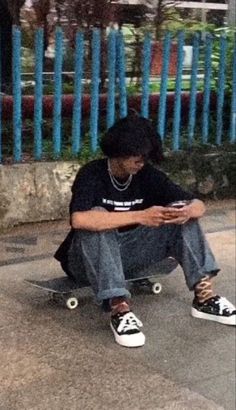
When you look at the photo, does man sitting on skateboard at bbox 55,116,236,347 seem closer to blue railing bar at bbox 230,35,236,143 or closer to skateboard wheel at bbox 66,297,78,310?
skateboard wheel at bbox 66,297,78,310

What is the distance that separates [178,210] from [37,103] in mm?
2111

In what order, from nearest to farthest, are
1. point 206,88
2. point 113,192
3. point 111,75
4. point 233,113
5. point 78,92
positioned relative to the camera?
1. point 113,192
2. point 78,92
3. point 111,75
4. point 206,88
5. point 233,113

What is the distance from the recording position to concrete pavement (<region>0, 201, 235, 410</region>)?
131 inches

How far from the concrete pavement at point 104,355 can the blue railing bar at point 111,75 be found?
1.62 metres

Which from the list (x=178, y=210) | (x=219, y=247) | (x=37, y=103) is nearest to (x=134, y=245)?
(x=178, y=210)

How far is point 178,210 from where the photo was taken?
13.0ft

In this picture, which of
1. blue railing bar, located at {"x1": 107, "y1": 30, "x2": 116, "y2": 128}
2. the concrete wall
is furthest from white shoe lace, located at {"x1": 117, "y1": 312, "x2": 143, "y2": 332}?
blue railing bar, located at {"x1": 107, "y1": 30, "x2": 116, "y2": 128}

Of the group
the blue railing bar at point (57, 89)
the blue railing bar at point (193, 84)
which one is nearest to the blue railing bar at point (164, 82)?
the blue railing bar at point (193, 84)

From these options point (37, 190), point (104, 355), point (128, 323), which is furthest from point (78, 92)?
point (104, 355)

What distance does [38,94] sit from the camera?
5.76 metres

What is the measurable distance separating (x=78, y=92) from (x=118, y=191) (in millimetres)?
1928

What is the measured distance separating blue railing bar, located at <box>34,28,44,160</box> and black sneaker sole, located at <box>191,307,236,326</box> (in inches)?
80.6

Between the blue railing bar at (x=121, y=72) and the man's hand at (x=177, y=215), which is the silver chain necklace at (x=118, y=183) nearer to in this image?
the man's hand at (x=177, y=215)

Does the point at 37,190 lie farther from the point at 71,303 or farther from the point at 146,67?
the point at 71,303
